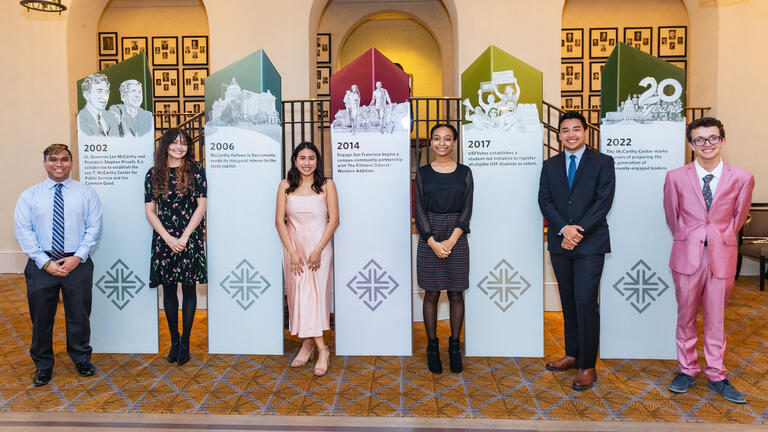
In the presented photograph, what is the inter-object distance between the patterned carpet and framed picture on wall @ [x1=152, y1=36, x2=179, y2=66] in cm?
703

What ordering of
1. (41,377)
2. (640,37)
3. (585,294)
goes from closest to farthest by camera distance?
(585,294)
(41,377)
(640,37)

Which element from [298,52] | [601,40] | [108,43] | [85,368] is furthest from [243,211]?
[601,40]

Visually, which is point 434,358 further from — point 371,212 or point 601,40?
point 601,40

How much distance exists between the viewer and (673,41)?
30.2 feet

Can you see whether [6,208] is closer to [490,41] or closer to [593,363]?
[490,41]

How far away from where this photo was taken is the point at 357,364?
3834 millimetres

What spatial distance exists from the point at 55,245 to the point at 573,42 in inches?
357

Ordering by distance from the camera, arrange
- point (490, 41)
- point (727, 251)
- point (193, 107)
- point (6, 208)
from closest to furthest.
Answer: point (727, 251)
point (490, 41)
point (6, 208)
point (193, 107)

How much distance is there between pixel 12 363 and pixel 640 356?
4891 mm

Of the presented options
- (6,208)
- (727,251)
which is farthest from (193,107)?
(727,251)

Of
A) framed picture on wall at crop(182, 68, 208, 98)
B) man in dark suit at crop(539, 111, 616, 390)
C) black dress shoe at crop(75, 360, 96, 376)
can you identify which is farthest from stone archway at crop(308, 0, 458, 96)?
black dress shoe at crop(75, 360, 96, 376)

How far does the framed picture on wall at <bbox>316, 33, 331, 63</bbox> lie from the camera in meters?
10.1

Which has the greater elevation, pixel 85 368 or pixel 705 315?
pixel 705 315

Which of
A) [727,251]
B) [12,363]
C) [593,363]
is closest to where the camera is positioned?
[727,251]
